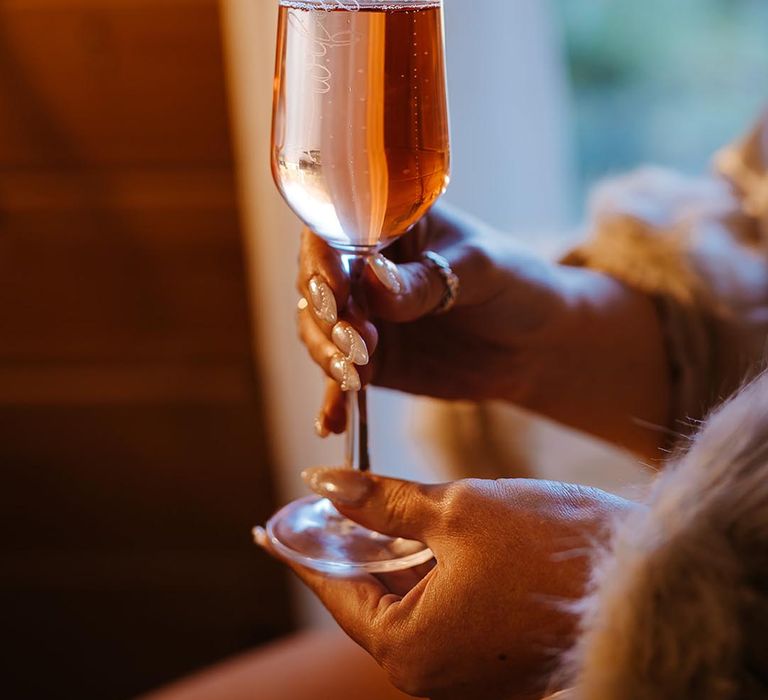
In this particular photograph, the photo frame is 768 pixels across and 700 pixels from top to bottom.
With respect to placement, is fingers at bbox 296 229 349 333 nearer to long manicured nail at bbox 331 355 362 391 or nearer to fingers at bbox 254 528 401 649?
long manicured nail at bbox 331 355 362 391

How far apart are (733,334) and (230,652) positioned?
1265mm

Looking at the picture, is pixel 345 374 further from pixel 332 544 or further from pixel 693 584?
pixel 693 584

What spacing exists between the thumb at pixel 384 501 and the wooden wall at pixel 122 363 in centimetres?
106

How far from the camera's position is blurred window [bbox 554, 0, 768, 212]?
7.09 ft

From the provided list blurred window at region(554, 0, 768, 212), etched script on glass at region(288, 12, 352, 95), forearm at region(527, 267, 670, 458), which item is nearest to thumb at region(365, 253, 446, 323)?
etched script on glass at region(288, 12, 352, 95)

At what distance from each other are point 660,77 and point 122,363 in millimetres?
1339

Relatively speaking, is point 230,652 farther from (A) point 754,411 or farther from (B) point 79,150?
(A) point 754,411

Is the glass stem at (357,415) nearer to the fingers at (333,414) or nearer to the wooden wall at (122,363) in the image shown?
the fingers at (333,414)

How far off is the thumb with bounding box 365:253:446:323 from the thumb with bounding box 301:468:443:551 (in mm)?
166


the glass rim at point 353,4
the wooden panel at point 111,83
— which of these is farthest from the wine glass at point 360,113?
the wooden panel at point 111,83

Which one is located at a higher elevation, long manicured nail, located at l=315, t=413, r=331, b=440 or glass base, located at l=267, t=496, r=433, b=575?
long manicured nail, located at l=315, t=413, r=331, b=440

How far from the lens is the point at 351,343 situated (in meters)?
0.75

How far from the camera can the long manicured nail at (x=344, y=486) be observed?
2.30 ft

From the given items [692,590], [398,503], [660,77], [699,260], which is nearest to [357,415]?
[398,503]
